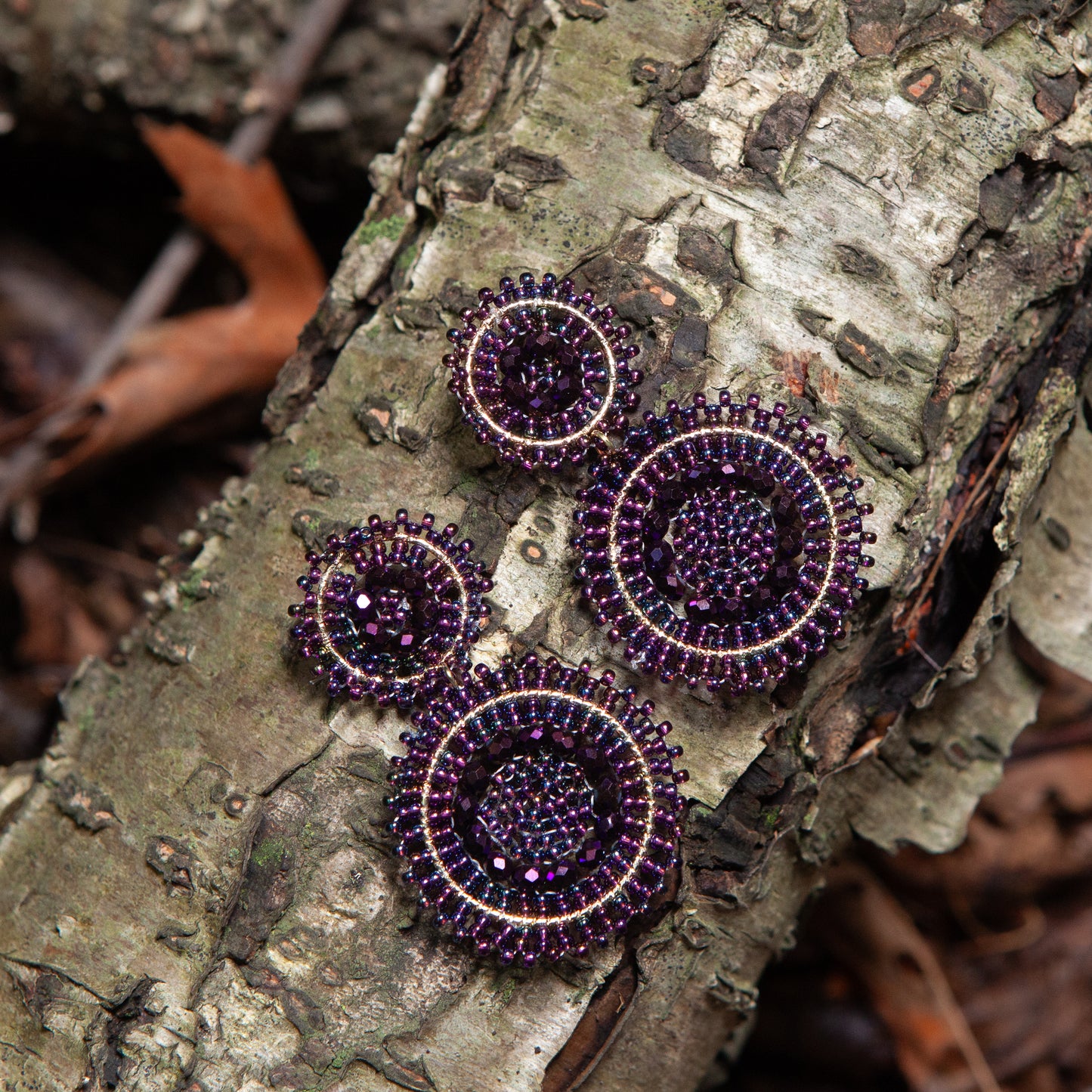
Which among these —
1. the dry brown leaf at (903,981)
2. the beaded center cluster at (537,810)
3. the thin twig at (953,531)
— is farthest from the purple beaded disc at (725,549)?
the dry brown leaf at (903,981)

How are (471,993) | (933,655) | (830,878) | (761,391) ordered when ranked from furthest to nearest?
(830,878) < (933,655) < (761,391) < (471,993)

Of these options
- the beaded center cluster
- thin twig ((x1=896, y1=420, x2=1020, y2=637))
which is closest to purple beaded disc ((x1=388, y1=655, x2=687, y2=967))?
the beaded center cluster

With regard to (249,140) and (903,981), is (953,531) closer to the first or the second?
(903,981)

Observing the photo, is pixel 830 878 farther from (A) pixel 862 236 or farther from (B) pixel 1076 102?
(B) pixel 1076 102

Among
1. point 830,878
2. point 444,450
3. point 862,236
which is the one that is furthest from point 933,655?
point 830,878

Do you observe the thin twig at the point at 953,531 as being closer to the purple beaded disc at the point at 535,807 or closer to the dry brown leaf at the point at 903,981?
the purple beaded disc at the point at 535,807

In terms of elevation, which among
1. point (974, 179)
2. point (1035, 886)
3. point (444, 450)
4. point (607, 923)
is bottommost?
point (1035, 886)
